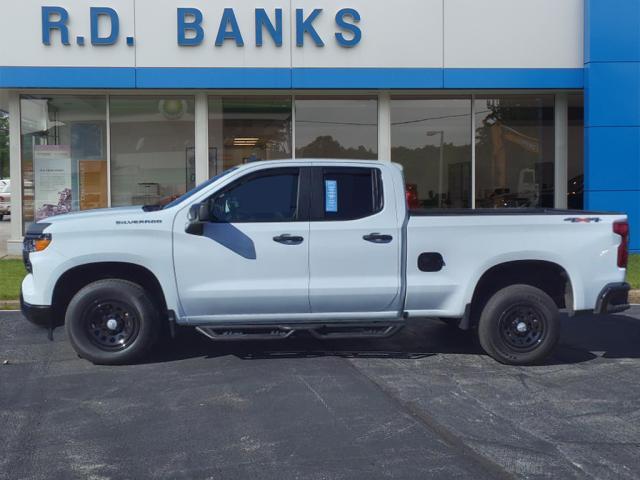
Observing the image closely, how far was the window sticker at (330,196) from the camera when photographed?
746 centimetres

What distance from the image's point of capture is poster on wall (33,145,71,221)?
1625cm

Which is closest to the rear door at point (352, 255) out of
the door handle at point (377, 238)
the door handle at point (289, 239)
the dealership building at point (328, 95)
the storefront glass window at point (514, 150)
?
the door handle at point (377, 238)

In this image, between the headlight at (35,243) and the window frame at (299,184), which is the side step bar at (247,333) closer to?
the window frame at (299,184)

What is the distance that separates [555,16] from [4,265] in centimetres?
1150

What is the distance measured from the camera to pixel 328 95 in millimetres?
16297

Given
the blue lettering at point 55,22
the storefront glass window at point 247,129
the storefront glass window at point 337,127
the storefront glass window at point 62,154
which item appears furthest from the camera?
the storefront glass window at point 337,127

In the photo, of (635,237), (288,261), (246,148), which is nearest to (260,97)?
(246,148)

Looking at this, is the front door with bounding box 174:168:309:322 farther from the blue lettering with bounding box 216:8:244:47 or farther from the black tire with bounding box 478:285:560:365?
the blue lettering with bounding box 216:8:244:47

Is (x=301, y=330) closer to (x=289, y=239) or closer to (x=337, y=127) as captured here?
(x=289, y=239)

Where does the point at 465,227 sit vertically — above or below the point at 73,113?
below

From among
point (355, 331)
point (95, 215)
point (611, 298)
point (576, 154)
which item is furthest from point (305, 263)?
point (576, 154)

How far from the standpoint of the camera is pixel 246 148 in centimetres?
1644

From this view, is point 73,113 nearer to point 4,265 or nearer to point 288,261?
point 4,265

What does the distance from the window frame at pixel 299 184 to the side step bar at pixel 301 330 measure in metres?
0.98
